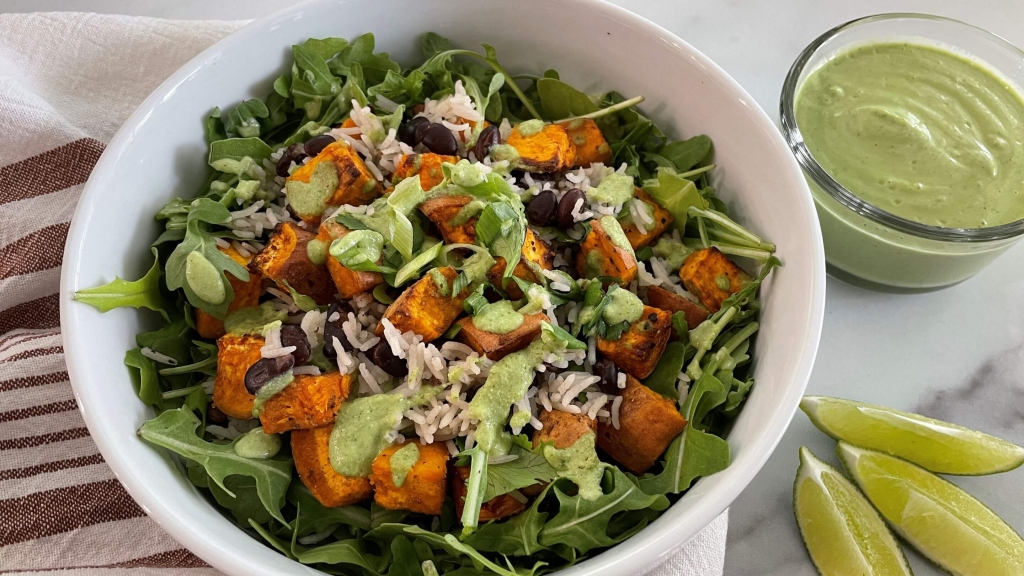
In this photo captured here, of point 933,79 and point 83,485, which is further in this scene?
point 933,79

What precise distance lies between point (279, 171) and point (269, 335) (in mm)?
588

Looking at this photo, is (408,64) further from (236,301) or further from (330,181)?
(236,301)

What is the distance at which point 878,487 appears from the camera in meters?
2.34

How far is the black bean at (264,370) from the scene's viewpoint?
1824 mm

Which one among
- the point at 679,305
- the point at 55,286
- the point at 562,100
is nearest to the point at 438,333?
the point at 679,305

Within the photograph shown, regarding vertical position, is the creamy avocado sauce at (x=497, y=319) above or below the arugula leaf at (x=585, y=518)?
above

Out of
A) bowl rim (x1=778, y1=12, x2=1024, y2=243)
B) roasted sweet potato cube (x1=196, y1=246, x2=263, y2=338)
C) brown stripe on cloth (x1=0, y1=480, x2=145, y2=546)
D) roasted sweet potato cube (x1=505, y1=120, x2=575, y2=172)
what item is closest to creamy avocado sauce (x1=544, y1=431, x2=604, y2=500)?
roasted sweet potato cube (x1=505, y1=120, x2=575, y2=172)

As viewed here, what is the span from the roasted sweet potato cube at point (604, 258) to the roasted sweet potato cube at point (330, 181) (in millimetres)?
620

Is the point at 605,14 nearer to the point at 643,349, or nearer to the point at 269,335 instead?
the point at 643,349

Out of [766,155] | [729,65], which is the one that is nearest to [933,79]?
[729,65]

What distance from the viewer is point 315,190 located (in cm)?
213

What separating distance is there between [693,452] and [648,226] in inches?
26.6

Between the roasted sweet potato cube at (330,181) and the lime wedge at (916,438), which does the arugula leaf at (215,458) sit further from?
the lime wedge at (916,438)

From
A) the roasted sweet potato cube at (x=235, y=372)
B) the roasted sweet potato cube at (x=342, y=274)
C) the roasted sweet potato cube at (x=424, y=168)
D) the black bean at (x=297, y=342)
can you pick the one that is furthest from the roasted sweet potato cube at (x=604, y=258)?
the roasted sweet potato cube at (x=235, y=372)
